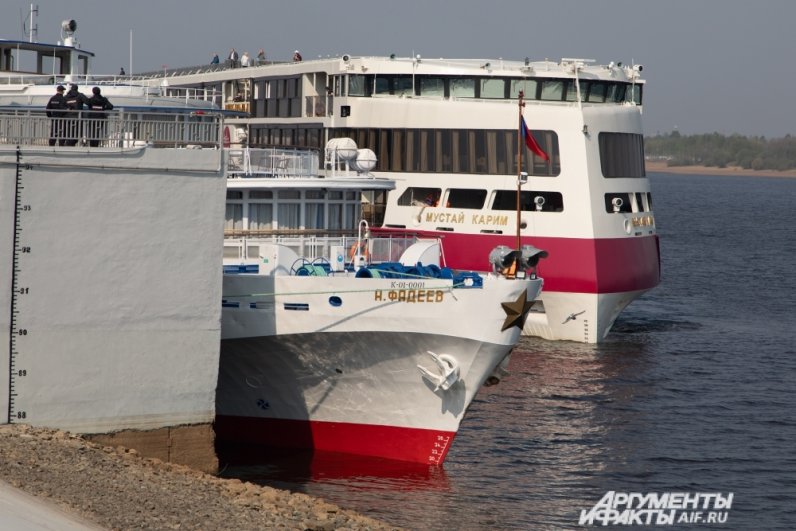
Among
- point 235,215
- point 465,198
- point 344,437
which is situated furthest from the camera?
point 465,198

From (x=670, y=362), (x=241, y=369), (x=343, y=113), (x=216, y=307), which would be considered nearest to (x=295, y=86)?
(x=343, y=113)

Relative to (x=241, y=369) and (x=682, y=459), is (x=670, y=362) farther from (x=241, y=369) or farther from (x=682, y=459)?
(x=241, y=369)

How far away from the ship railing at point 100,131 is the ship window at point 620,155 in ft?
68.2

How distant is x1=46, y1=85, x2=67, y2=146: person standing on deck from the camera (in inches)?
910

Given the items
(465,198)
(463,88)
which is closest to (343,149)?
(465,198)

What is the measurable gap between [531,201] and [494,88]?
4398mm

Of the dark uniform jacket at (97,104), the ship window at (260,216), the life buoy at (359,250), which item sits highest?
the dark uniform jacket at (97,104)

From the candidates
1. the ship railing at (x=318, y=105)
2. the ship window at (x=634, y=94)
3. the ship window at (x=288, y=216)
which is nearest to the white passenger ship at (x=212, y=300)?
the ship window at (x=288, y=216)

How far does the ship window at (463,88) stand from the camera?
44781 millimetres

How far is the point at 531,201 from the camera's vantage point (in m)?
42.5

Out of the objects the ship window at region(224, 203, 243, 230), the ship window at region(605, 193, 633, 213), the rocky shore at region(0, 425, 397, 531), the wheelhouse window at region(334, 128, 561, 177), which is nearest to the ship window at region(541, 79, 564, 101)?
the wheelhouse window at region(334, 128, 561, 177)

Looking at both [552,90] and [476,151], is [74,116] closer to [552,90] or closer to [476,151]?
[476,151]

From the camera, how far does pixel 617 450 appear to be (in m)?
29.3

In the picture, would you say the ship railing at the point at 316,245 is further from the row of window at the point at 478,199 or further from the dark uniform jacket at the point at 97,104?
the row of window at the point at 478,199
